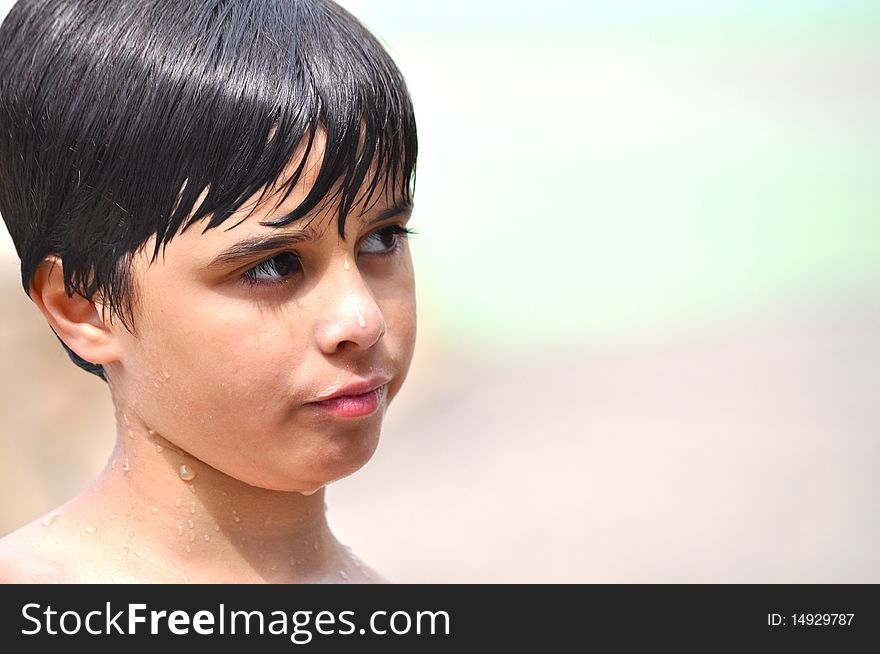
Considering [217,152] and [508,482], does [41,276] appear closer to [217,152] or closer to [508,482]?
[217,152]

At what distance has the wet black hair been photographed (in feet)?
4.51

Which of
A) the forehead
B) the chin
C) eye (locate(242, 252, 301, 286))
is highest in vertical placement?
the forehead

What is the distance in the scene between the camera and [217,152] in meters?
1.37

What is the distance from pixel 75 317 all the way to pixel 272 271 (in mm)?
312

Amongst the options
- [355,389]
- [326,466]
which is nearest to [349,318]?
[355,389]

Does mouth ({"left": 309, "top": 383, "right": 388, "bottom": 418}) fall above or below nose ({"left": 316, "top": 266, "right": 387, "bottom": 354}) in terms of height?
below

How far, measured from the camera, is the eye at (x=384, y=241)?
1.51 metres

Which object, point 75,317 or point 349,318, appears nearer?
point 349,318

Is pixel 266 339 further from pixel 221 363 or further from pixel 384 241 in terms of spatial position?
pixel 384 241

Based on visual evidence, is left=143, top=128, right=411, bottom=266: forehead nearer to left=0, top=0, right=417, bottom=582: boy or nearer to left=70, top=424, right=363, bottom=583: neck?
left=0, top=0, right=417, bottom=582: boy

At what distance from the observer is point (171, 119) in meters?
1.37

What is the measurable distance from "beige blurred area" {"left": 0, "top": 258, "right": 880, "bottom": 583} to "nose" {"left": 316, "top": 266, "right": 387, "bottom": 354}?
9.43 ft

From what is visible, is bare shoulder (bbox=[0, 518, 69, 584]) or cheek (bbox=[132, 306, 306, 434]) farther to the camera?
bare shoulder (bbox=[0, 518, 69, 584])

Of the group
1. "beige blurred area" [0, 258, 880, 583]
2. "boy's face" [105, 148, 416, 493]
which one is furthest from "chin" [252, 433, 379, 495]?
"beige blurred area" [0, 258, 880, 583]
